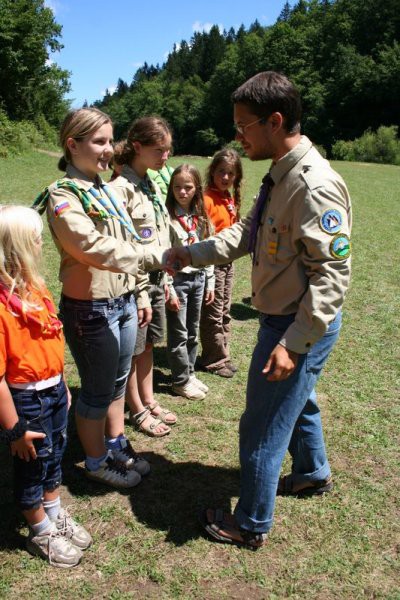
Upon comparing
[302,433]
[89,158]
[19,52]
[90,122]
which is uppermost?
[19,52]

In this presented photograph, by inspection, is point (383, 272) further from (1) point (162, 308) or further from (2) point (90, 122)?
(2) point (90, 122)

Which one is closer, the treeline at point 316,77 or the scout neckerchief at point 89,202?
the scout neckerchief at point 89,202

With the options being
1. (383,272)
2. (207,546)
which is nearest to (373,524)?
(207,546)

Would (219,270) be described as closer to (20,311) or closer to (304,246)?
(304,246)

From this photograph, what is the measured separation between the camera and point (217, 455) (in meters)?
3.54

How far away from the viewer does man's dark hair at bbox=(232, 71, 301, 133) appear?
7.27 feet

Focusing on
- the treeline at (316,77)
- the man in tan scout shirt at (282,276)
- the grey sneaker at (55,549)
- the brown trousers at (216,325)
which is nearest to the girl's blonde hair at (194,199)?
the brown trousers at (216,325)

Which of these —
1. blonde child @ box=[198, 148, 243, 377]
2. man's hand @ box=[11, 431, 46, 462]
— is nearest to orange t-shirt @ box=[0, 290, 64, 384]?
man's hand @ box=[11, 431, 46, 462]

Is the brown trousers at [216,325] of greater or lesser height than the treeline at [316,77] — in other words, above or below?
below

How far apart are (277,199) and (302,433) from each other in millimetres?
1391

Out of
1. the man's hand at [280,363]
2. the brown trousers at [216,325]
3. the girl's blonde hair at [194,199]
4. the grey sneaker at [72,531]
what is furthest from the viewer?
the brown trousers at [216,325]

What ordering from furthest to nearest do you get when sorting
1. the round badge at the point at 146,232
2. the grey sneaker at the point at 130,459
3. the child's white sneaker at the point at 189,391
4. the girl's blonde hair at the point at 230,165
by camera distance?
the girl's blonde hair at the point at 230,165 → the child's white sneaker at the point at 189,391 → the round badge at the point at 146,232 → the grey sneaker at the point at 130,459

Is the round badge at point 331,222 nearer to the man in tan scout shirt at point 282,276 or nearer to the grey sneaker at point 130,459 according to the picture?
the man in tan scout shirt at point 282,276

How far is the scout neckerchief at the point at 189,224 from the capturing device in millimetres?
4086
